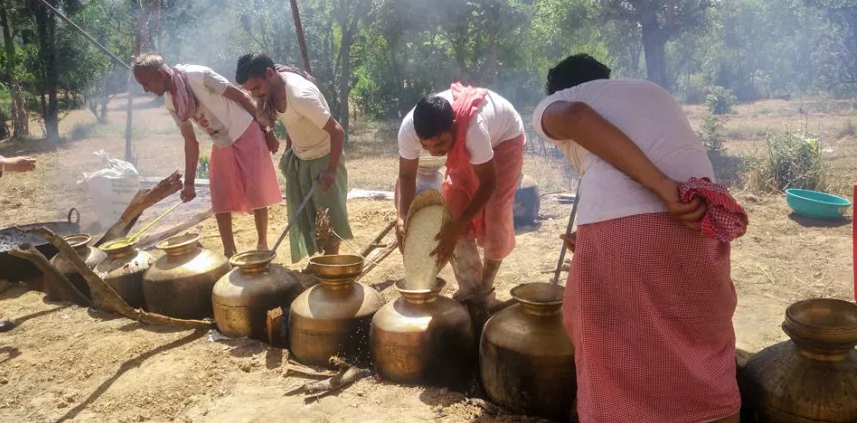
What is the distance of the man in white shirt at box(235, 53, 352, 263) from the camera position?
4.34 metres

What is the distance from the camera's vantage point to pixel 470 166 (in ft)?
12.0

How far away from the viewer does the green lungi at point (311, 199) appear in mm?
4840

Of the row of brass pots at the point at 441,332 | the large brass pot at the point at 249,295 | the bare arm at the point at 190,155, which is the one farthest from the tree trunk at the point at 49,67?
the large brass pot at the point at 249,295

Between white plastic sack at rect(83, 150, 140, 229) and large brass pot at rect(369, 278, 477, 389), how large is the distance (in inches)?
212

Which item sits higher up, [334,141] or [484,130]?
[484,130]

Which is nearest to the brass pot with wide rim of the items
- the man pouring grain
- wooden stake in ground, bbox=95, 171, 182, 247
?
wooden stake in ground, bbox=95, 171, 182, 247

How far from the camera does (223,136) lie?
5.05m

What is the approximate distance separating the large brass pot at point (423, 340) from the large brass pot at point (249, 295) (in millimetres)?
980

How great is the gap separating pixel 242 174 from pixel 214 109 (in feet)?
1.91

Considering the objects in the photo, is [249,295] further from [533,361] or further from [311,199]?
[533,361]

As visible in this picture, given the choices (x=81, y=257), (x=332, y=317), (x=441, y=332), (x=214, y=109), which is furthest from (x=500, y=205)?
(x=81, y=257)

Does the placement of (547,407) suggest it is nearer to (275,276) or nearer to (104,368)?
(275,276)

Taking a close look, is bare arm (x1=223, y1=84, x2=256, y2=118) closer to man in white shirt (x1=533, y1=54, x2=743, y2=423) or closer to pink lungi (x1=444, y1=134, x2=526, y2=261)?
pink lungi (x1=444, y1=134, x2=526, y2=261)

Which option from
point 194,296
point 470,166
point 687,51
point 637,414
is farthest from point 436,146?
point 687,51
